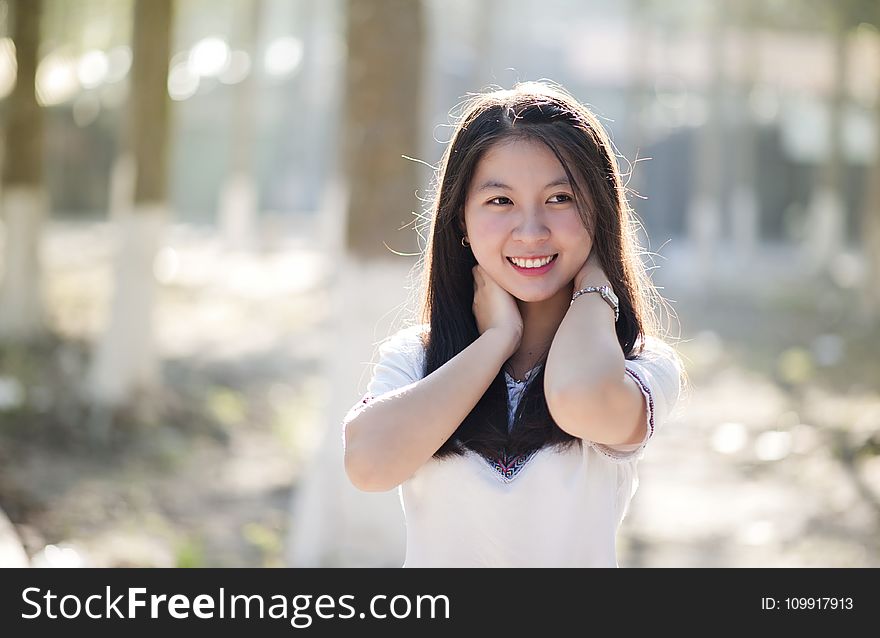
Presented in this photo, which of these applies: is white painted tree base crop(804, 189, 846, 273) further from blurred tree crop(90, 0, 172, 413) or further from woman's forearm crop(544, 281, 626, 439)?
woman's forearm crop(544, 281, 626, 439)

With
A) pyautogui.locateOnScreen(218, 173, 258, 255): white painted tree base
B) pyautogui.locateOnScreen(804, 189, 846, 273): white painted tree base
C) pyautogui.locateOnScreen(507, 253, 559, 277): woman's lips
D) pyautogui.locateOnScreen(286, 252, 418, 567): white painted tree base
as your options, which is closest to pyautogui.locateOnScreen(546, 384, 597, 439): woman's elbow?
pyautogui.locateOnScreen(507, 253, 559, 277): woman's lips

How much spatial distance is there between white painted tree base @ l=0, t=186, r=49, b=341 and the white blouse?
854 cm

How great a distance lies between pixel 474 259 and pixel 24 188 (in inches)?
353

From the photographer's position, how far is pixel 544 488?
5.55ft

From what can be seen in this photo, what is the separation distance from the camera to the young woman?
1.67 meters

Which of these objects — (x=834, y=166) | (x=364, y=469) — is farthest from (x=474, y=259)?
(x=834, y=166)

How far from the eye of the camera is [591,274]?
1.81m

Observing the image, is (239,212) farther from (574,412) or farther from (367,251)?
(574,412)

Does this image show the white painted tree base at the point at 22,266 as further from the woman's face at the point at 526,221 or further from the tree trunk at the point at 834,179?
the tree trunk at the point at 834,179

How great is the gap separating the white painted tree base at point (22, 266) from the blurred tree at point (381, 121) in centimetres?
520

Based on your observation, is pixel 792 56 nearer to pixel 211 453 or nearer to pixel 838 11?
pixel 838 11

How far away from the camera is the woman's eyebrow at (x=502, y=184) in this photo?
175 centimetres

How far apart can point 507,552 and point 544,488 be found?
0.12 metres

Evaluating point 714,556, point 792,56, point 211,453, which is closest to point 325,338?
point 211,453
